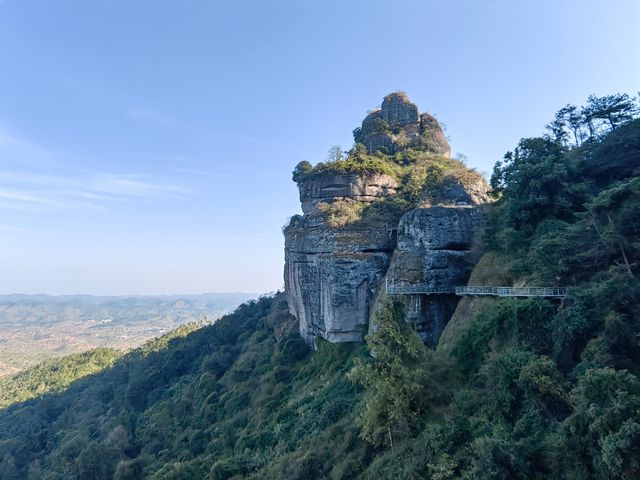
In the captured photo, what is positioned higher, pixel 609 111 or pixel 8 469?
pixel 609 111

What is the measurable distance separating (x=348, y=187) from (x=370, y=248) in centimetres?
628

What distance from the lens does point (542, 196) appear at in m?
21.8

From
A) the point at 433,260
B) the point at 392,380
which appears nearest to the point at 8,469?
the point at 392,380

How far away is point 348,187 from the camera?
34094mm

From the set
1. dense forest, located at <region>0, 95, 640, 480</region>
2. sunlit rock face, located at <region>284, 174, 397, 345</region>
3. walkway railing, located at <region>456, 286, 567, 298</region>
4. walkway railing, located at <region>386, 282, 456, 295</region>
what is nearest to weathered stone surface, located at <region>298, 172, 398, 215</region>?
sunlit rock face, located at <region>284, 174, 397, 345</region>

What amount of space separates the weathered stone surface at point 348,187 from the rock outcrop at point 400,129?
9751 millimetres

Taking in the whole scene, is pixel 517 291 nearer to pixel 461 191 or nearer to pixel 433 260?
pixel 433 260

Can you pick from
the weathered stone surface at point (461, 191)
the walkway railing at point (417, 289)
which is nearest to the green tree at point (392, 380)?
the walkway railing at point (417, 289)

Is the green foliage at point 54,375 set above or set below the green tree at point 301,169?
below

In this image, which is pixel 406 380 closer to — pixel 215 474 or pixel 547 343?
pixel 547 343

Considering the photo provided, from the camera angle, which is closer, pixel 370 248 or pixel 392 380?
pixel 392 380

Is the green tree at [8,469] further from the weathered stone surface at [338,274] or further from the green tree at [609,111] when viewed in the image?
the green tree at [609,111]

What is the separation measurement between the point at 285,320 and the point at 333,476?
84.7ft

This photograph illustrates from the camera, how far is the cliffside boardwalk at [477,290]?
57.8 ft
